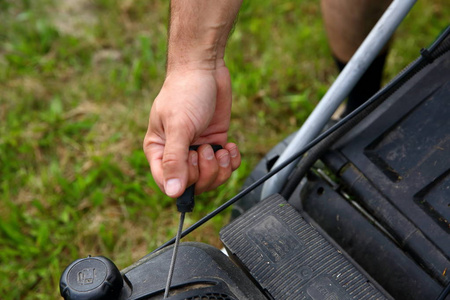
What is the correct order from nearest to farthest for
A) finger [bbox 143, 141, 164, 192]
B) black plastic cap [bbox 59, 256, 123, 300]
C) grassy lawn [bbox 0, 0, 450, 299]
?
1. black plastic cap [bbox 59, 256, 123, 300]
2. finger [bbox 143, 141, 164, 192]
3. grassy lawn [bbox 0, 0, 450, 299]

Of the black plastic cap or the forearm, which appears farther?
the forearm

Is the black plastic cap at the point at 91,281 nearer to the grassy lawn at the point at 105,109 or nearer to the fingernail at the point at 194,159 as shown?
the fingernail at the point at 194,159

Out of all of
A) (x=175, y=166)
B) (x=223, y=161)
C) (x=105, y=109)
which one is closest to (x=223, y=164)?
(x=223, y=161)

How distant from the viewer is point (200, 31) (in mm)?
974

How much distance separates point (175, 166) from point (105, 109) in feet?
3.75

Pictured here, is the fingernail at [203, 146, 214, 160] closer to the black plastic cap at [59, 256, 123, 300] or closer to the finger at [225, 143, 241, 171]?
the finger at [225, 143, 241, 171]

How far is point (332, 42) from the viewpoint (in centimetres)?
168

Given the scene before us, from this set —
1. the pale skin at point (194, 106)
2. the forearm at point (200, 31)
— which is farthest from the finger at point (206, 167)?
the forearm at point (200, 31)

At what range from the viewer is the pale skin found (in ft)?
2.87

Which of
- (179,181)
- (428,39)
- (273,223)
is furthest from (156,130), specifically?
(428,39)

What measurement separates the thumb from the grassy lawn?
741 mm

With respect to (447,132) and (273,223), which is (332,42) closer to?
(447,132)

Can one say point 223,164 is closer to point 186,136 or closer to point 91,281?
point 186,136

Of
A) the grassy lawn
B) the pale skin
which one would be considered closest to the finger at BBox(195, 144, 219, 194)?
the pale skin
